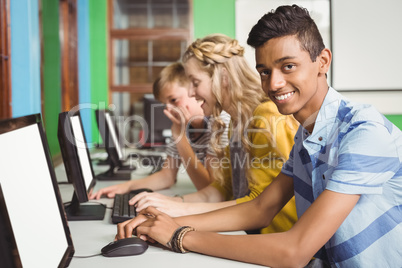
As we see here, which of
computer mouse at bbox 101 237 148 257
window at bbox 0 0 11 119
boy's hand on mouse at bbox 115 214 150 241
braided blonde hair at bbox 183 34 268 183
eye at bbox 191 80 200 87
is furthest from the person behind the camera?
window at bbox 0 0 11 119

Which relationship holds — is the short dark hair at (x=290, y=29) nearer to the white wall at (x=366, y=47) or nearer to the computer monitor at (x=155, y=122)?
the computer monitor at (x=155, y=122)

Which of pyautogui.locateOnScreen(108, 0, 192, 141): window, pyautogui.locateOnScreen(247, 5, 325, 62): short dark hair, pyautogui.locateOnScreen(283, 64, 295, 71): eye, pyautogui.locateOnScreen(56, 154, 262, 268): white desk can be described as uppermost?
pyautogui.locateOnScreen(108, 0, 192, 141): window

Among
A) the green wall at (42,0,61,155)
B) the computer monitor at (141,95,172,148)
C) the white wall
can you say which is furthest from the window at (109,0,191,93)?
the green wall at (42,0,61,155)

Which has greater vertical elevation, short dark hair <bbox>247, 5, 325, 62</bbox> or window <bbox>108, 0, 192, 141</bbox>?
window <bbox>108, 0, 192, 141</bbox>

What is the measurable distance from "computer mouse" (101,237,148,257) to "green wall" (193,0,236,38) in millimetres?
3661

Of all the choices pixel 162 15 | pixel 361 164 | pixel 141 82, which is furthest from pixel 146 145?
pixel 361 164

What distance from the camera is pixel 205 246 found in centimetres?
93

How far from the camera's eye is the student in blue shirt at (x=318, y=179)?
0.84 m

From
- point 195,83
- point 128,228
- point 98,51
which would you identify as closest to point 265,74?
point 128,228

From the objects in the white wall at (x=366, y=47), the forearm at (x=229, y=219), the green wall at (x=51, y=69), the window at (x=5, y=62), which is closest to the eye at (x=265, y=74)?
the forearm at (x=229, y=219)

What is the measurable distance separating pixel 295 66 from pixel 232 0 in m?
3.71

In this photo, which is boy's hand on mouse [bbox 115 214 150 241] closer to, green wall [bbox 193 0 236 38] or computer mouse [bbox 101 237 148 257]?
computer mouse [bbox 101 237 148 257]

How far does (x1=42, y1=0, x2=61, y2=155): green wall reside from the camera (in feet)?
8.87

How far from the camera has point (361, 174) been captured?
0.83m
